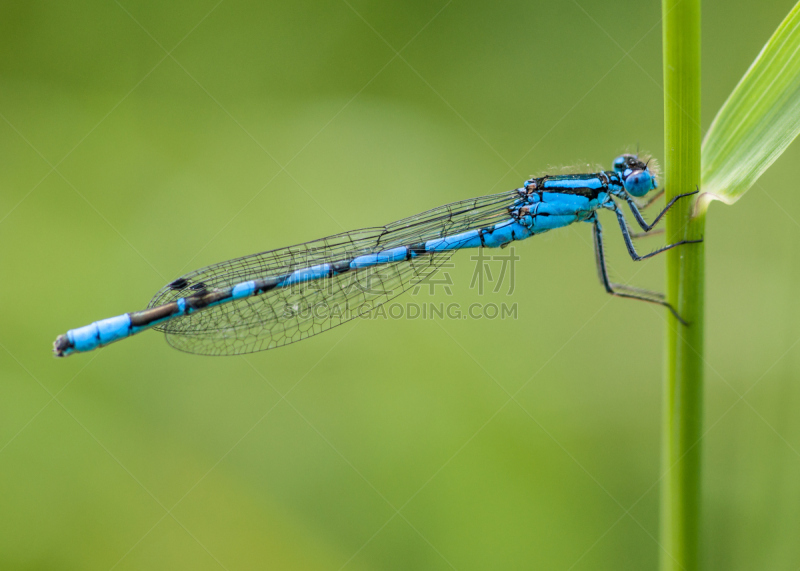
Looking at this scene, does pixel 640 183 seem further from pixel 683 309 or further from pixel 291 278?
pixel 291 278

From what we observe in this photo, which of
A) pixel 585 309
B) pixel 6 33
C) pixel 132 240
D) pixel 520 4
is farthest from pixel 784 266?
pixel 6 33

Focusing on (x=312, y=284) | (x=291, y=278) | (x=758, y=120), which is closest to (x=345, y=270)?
(x=312, y=284)

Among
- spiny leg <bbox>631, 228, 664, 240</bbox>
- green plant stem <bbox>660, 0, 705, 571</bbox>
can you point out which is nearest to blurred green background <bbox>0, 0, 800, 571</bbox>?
spiny leg <bbox>631, 228, 664, 240</bbox>

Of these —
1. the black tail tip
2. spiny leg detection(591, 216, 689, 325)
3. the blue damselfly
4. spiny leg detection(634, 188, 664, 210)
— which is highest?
the black tail tip

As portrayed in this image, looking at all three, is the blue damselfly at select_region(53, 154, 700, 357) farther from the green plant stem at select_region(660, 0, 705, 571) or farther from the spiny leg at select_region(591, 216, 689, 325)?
the green plant stem at select_region(660, 0, 705, 571)

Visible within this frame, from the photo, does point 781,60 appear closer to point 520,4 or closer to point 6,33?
point 520,4

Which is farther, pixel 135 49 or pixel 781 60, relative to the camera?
pixel 135 49

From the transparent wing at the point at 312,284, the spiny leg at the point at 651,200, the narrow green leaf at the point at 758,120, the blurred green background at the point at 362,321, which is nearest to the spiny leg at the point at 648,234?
the spiny leg at the point at 651,200
